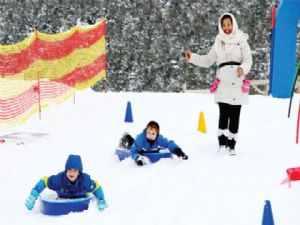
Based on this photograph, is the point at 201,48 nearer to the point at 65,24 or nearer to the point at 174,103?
the point at 65,24

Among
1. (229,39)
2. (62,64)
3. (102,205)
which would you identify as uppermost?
(229,39)

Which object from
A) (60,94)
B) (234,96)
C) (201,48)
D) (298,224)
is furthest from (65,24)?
(298,224)

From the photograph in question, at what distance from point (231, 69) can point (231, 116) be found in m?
0.70

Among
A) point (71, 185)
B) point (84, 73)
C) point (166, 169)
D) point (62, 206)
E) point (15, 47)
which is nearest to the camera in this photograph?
point (62, 206)

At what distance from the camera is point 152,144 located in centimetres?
794

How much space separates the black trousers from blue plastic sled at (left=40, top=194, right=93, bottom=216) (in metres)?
3.04

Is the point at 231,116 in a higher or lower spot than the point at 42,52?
lower

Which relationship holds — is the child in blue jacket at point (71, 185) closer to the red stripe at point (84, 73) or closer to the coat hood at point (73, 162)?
the coat hood at point (73, 162)

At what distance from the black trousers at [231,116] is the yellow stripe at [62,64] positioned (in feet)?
22.4

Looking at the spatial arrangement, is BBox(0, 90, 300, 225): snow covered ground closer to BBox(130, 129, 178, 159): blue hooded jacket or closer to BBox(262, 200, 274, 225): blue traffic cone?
BBox(130, 129, 178, 159): blue hooded jacket

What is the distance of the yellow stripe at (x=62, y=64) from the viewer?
13633 mm

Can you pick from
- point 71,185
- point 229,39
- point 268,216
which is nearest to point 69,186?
point 71,185

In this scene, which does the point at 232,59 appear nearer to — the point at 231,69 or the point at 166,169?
the point at 231,69

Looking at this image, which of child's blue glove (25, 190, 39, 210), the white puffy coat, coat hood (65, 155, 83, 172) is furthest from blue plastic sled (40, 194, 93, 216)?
the white puffy coat
